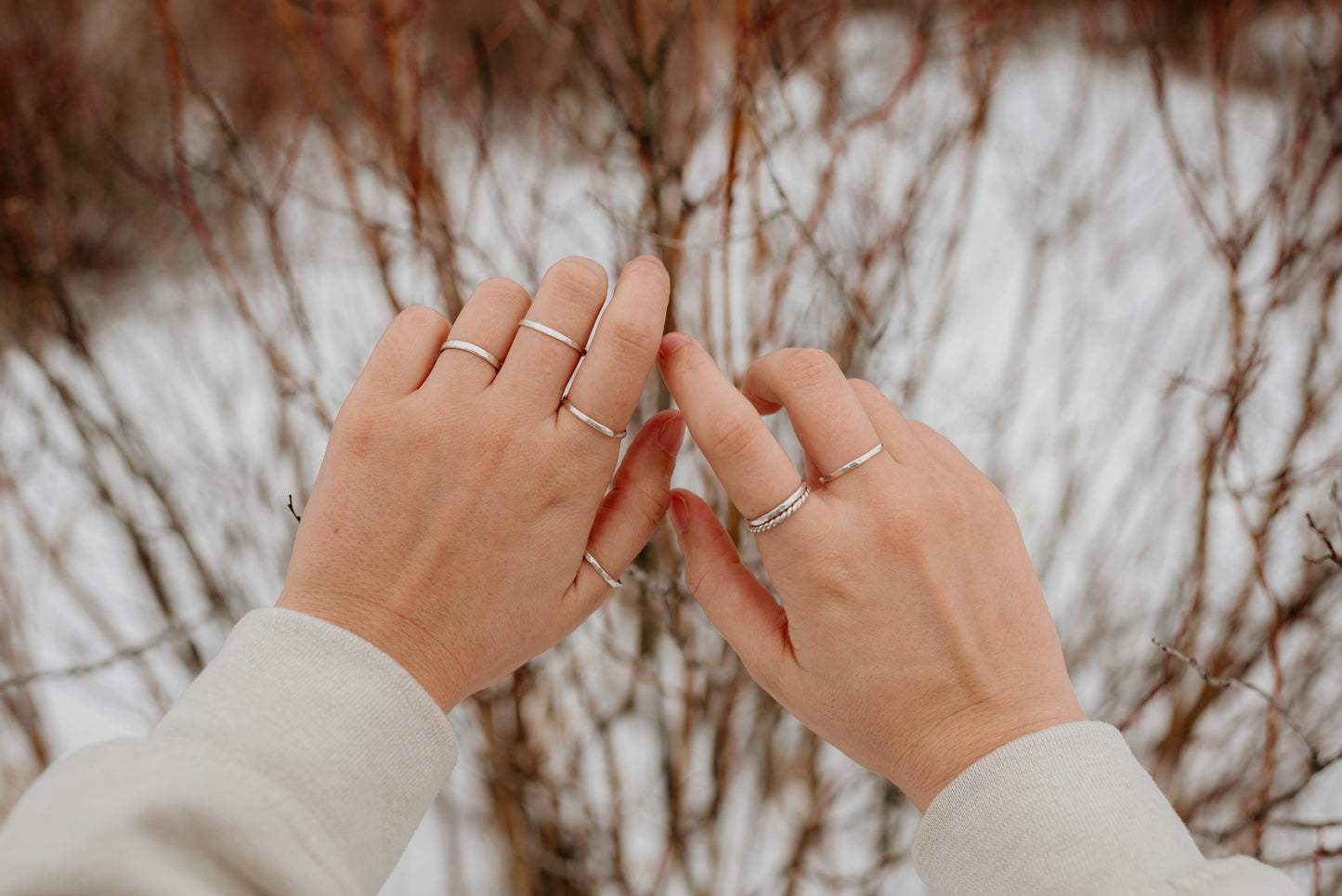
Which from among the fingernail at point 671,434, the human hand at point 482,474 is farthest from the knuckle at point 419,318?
the fingernail at point 671,434

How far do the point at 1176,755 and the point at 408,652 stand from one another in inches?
84.7

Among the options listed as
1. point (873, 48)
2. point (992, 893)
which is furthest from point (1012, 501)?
point (992, 893)

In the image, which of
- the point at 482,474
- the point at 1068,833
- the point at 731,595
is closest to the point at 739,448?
the point at 731,595

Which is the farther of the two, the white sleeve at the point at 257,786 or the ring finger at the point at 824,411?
the ring finger at the point at 824,411

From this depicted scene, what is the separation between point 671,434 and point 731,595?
247 millimetres

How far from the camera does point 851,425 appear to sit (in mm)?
941

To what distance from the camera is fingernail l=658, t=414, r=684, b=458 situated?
104 centimetres

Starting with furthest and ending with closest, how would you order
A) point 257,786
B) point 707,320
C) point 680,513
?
1. point 707,320
2. point 680,513
3. point 257,786

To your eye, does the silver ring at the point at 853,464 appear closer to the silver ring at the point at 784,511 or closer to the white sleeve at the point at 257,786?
the silver ring at the point at 784,511

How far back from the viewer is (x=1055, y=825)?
2.49ft

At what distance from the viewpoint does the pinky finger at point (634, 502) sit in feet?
3.38

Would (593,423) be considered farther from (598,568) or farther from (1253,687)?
(1253,687)

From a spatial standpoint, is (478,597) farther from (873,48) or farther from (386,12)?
(873,48)

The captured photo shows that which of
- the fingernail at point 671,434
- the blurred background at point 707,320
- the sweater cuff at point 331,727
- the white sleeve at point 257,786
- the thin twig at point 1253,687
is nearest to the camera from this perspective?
the white sleeve at point 257,786
